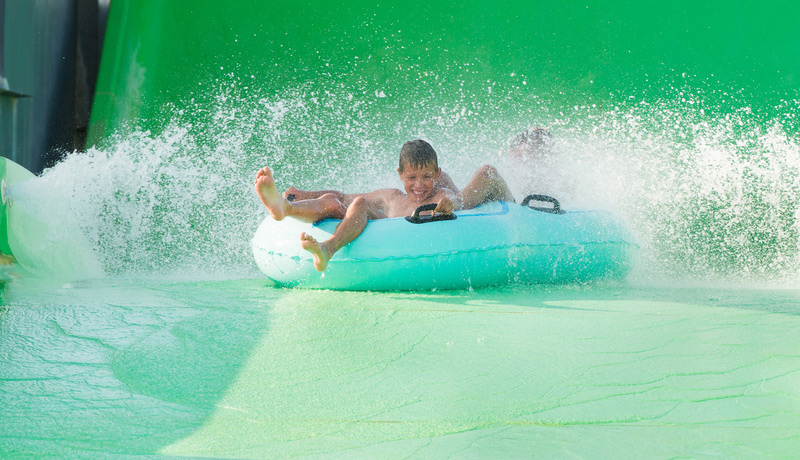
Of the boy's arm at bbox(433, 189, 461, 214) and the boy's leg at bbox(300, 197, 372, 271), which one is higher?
the boy's arm at bbox(433, 189, 461, 214)

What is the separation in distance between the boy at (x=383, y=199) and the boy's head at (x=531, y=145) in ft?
2.29

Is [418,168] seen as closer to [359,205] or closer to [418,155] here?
[418,155]

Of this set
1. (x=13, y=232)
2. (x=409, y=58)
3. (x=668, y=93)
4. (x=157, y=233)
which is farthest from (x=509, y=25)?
(x=13, y=232)

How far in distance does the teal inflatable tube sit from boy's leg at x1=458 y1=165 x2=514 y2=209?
3.3 inches

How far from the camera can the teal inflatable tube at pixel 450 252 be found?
10.2 ft

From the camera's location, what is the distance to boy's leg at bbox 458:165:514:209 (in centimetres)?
350

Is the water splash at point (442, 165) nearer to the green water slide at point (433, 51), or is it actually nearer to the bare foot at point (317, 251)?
the green water slide at point (433, 51)

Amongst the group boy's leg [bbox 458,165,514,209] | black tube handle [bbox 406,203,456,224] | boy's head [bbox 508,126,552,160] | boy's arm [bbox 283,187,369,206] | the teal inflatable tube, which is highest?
boy's head [bbox 508,126,552,160]

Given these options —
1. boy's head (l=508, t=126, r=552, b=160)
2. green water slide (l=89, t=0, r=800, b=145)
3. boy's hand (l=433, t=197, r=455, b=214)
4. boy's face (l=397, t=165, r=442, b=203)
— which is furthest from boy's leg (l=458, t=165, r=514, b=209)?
green water slide (l=89, t=0, r=800, b=145)

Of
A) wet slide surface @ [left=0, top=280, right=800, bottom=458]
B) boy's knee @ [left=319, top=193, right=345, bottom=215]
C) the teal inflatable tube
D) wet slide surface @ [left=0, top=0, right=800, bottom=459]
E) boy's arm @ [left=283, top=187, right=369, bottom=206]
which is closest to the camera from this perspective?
wet slide surface @ [left=0, top=280, right=800, bottom=458]

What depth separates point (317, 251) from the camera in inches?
114

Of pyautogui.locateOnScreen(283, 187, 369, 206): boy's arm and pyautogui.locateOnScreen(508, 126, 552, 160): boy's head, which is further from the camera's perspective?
pyautogui.locateOnScreen(508, 126, 552, 160): boy's head

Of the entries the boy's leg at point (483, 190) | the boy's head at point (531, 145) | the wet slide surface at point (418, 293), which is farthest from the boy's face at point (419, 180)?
the boy's head at point (531, 145)

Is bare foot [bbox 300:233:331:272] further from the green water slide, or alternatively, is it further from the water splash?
the green water slide
